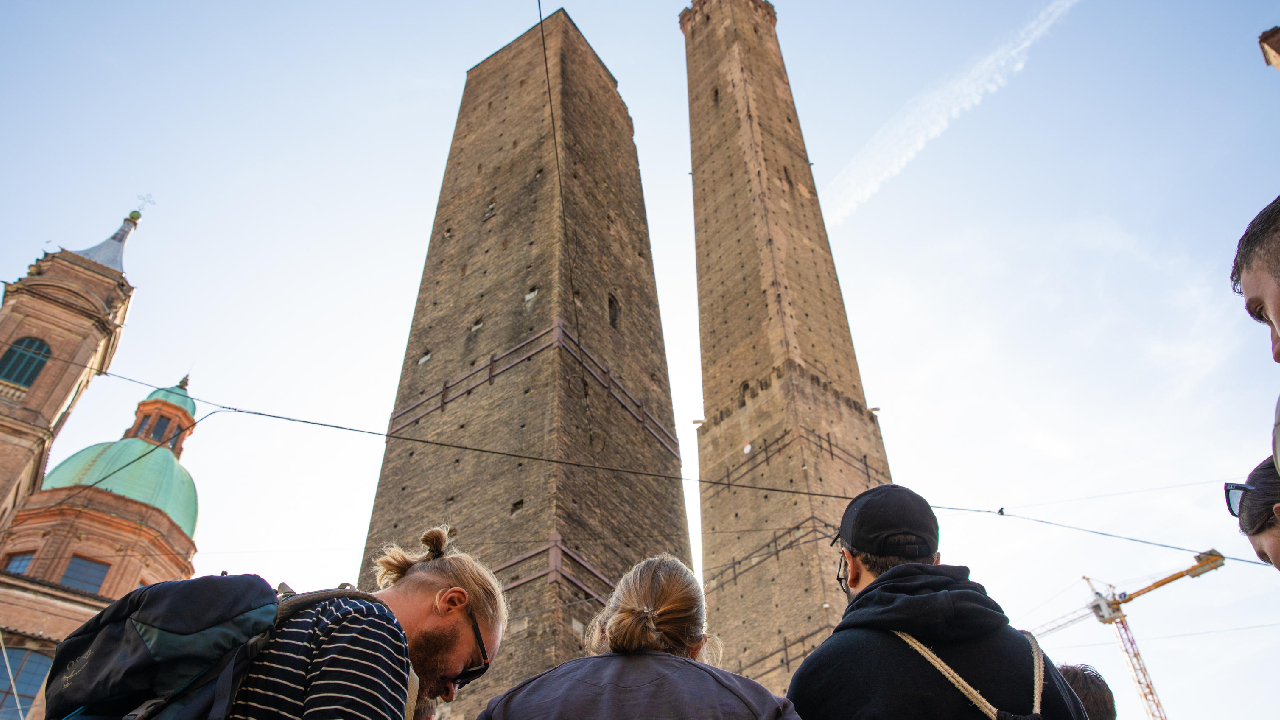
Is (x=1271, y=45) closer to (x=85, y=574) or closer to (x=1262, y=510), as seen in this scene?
(x=1262, y=510)

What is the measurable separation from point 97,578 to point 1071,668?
75.8 ft

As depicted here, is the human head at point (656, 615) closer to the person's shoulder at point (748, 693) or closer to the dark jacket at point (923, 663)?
the person's shoulder at point (748, 693)

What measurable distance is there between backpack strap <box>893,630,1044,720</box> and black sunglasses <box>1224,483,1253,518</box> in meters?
0.54

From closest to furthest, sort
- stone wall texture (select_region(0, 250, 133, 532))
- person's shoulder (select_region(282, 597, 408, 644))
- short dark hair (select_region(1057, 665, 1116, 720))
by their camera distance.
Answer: person's shoulder (select_region(282, 597, 408, 644)) < short dark hair (select_region(1057, 665, 1116, 720)) < stone wall texture (select_region(0, 250, 133, 532))

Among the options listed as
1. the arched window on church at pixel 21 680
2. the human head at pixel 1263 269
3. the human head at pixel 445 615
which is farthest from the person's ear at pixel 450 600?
the arched window on church at pixel 21 680

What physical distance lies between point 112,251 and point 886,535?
26210mm

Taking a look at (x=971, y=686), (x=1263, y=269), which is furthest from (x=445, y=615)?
(x=1263, y=269)

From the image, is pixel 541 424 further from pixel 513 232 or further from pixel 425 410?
pixel 513 232

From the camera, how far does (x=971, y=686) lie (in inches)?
67.9

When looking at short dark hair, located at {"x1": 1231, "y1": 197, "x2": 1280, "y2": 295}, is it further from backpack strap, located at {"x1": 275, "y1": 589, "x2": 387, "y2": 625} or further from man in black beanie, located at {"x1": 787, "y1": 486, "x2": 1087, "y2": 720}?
backpack strap, located at {"x1": 275, "y1": 589, "x2": 387, "y2": 625}

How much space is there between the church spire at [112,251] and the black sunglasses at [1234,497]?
24.5 m

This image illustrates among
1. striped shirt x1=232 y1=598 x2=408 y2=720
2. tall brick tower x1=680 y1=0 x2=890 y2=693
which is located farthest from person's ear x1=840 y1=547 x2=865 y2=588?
tall brick tower x1=680 y1=0 x2=890 y2=693

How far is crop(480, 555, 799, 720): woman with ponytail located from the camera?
1664 mm

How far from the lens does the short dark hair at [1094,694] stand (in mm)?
2516
